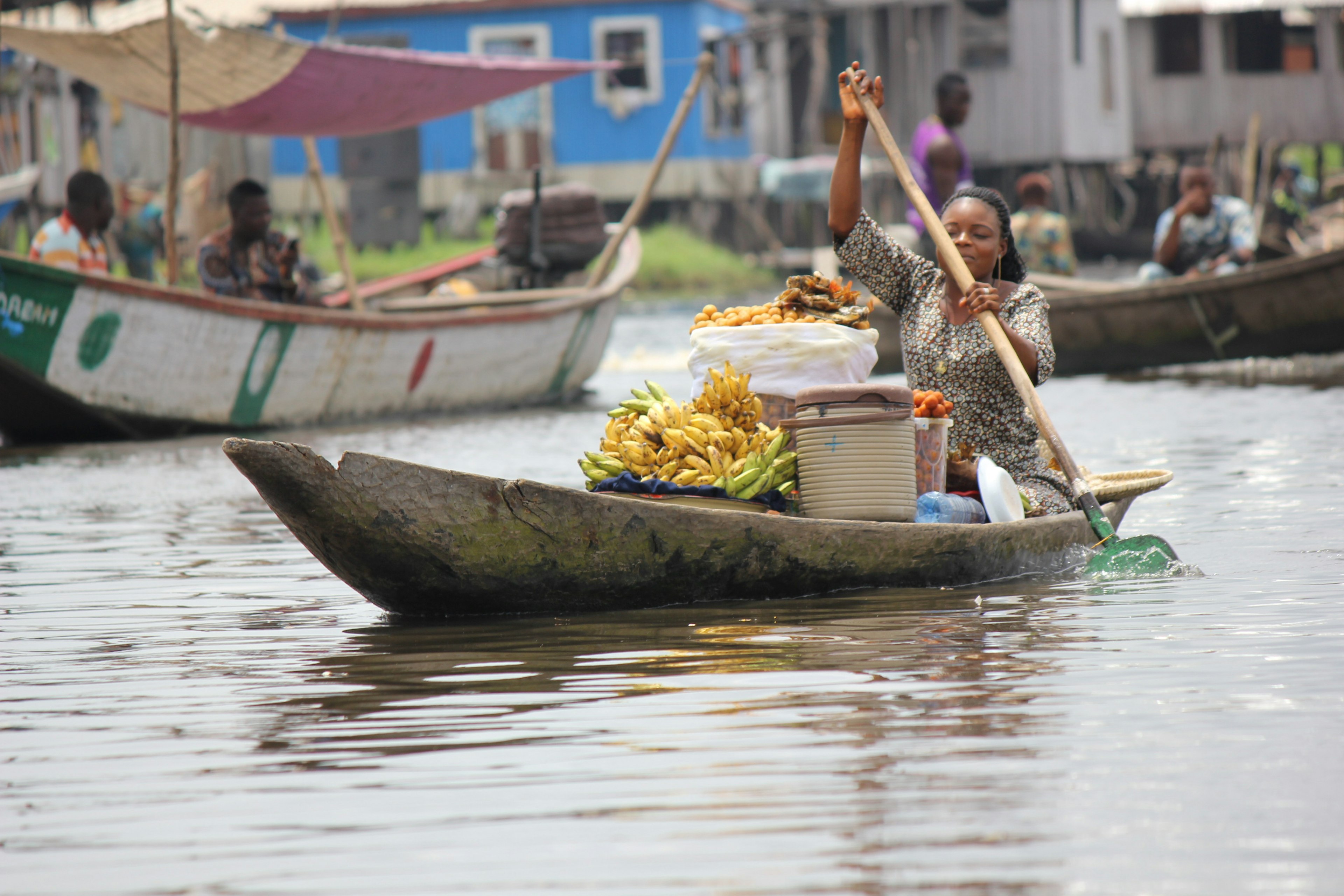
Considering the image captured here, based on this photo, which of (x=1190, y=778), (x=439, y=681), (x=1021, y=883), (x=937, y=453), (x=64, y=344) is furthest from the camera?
(x=64, y=344)

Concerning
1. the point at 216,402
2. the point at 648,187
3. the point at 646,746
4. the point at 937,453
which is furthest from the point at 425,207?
the point at 646,746

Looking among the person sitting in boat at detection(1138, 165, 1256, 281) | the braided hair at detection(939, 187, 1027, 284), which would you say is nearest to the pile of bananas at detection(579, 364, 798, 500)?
the braided hair at detection(939, 187, 1027, 284)

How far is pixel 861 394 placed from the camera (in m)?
5.14

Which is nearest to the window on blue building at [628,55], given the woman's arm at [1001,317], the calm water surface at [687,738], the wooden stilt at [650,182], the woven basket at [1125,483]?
the wooden stilt at [650,182]

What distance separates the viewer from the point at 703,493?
5.19 metres

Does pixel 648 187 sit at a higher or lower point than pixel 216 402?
higher

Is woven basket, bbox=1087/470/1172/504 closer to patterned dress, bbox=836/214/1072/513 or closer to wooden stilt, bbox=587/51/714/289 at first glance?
patterned dress, bbox=836/214/1072/513

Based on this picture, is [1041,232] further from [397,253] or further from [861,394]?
[397,253]

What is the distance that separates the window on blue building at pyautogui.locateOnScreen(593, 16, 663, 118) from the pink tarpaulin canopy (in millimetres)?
15654

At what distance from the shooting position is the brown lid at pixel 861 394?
5.14 m

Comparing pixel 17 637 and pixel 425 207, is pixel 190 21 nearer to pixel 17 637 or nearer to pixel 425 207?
pixel 17 637

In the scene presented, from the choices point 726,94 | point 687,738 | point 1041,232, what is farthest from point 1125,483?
→ point 726,94

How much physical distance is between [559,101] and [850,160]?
23.6m

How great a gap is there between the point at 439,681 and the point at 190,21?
24.7ft
